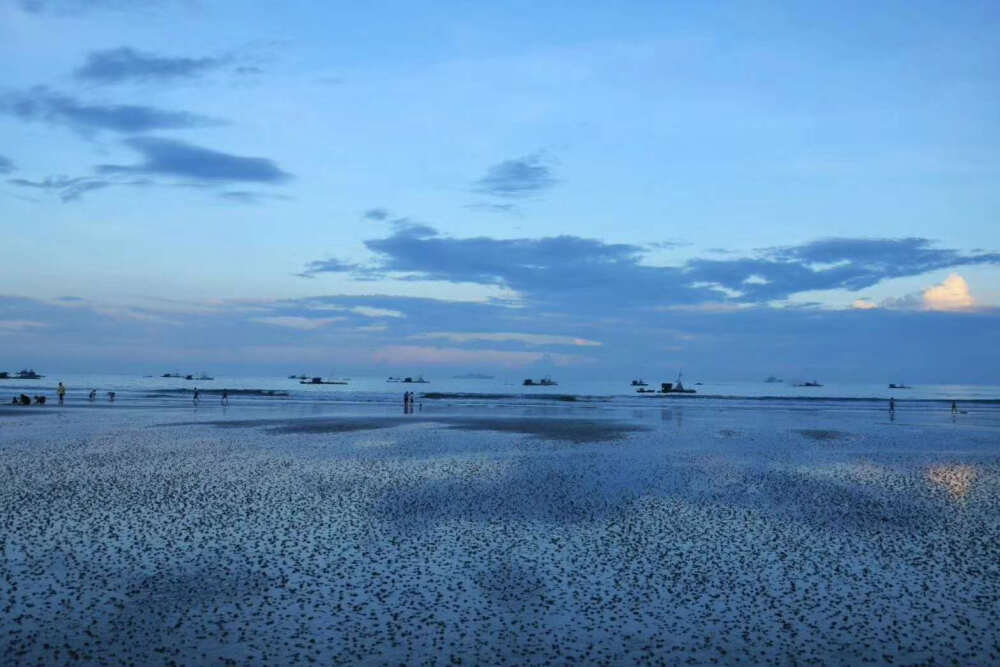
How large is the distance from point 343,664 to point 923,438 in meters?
57.7

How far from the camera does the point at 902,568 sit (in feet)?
59.3

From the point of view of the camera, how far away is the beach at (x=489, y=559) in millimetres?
12711

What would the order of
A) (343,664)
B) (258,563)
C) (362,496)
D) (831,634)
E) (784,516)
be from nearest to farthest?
(343,664), (831,634), (258,563), (784,516), (362,496)

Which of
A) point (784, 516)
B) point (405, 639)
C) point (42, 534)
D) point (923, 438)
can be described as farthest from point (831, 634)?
point (923, 438)

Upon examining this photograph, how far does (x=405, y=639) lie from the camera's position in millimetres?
12758

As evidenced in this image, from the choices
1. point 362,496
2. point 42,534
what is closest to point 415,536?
point 362,496

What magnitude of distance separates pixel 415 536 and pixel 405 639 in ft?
25.4

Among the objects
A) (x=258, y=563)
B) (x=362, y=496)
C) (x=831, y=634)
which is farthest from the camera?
(x=362, y=496)

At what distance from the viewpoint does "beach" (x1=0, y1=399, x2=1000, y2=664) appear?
12711mm

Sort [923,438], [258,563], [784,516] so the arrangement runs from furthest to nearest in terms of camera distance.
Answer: [923,438] → [784,516] → [258,563]

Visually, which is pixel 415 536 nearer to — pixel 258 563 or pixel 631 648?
pixel 258 563

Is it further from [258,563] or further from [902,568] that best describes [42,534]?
[902,568]

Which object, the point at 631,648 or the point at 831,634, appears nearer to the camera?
the point at 631,648

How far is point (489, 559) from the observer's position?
59.5ft
